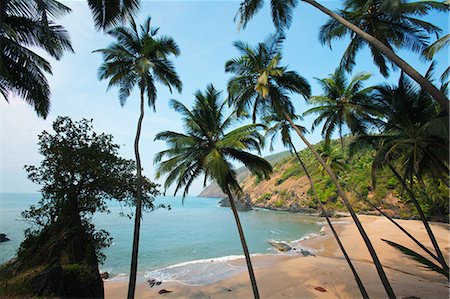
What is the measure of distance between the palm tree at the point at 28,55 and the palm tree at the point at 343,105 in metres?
11.6

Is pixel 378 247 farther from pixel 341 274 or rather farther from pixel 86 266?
pixel 86 266

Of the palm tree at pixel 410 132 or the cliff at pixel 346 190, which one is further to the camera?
the cliff at pixel 346 190

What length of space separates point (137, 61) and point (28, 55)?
3.38 metres

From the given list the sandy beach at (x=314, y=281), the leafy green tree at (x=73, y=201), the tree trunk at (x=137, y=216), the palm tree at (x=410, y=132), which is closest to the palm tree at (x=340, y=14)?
the palm tree at (x=410, y=132)

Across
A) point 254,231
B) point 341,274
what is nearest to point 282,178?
point 254,231

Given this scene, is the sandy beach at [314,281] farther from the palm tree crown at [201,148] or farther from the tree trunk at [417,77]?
the tree trunk at [417,77]

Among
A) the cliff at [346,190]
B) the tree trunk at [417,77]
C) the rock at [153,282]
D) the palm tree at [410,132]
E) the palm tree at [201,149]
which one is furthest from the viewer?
the cliff at [346,190]

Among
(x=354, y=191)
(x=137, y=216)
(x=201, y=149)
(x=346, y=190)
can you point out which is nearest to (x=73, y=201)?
(x=137, y=216)

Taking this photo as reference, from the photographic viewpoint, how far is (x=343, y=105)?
42.1 feet

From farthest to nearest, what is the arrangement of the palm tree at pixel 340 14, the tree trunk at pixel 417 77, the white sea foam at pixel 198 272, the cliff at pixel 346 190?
the cliff at pixel 346 190, the white sea foam at pixel 198 272, the palm tree at pixel 340 14, the tree trunk at pixel 417 77

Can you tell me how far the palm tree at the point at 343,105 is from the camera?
39.3 feet

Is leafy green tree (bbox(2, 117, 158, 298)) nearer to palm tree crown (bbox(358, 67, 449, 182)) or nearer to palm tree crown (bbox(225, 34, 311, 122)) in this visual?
palm tree crown (bbox(225, 34, 311, 122))

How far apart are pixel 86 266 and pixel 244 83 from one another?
33.5 feet

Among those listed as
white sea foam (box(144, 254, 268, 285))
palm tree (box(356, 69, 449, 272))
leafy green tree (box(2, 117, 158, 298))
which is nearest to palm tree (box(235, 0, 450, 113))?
palm tree (box(356, 69, 449, 272))
